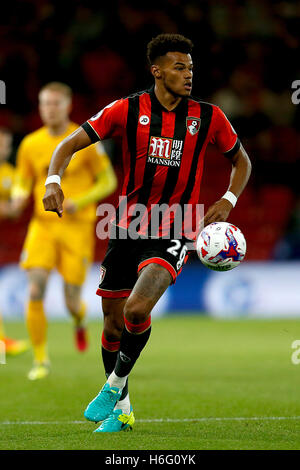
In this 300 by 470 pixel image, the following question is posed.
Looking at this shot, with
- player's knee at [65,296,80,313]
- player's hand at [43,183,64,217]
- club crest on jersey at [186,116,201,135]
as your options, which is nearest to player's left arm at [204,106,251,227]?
club crest on jersey at [186,116,201,135]

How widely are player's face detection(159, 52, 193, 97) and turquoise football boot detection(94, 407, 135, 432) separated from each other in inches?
79.6

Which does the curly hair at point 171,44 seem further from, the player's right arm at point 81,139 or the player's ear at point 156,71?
the player's right arm at point 81,139

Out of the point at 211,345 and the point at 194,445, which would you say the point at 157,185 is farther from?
the point at 211,345

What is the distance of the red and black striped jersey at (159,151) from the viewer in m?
5.28

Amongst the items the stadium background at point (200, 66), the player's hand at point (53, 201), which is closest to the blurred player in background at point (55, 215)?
the player's hand at point (53, 201)

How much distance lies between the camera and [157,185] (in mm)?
5324

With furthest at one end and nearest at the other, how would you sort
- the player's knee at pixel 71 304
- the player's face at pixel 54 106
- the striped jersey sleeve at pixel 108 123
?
the player's knee at pixel 71 304, the player's face at pixel 54 106, the striped jersey sleeve at pixel 108 123

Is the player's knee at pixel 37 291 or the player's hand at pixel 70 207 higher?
the player's hand at pixel 70 207

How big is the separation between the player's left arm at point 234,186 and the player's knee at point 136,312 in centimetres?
74

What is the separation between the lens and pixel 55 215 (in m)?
8.45

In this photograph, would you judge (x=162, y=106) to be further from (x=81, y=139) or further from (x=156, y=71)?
Answer: (x=81, y=139)

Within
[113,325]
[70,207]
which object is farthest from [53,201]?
[70,207]

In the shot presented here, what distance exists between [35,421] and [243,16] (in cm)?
1318

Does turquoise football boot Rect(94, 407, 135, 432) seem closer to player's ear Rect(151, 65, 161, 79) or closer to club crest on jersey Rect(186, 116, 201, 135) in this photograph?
club crest on jersey Rect(186, 116, 201, 135)
